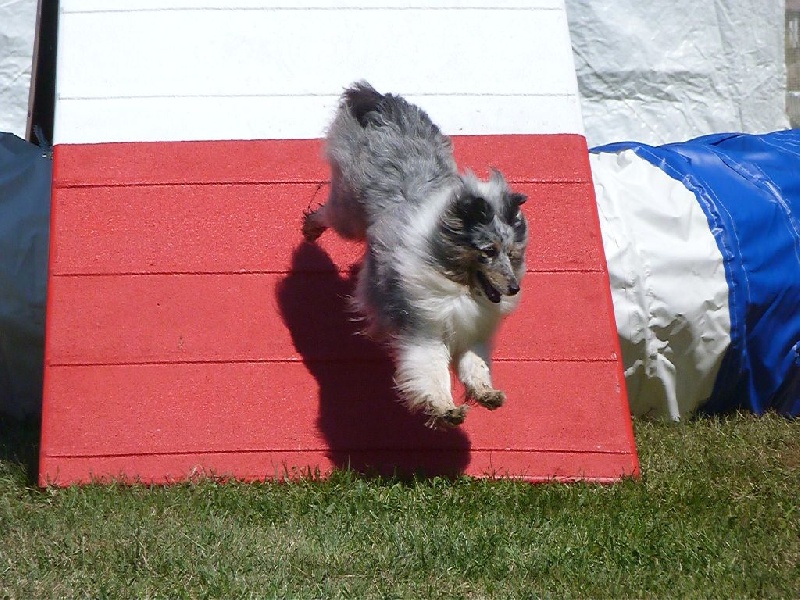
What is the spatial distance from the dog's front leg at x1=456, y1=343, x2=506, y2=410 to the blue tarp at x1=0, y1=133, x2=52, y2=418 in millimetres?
2792

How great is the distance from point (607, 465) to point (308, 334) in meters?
1.69

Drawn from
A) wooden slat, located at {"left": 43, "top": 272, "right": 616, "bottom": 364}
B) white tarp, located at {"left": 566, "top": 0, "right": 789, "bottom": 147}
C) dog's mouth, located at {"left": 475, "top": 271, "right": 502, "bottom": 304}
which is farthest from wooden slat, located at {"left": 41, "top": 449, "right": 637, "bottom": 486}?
white tarp, located at {"left": 566, "top": 0, "right": 789, "bottom": 147}

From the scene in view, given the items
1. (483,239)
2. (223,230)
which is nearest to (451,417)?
(483,239)

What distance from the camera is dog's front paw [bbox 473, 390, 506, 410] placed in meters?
4.86

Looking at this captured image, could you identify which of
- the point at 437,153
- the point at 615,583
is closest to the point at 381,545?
the point at 615,583

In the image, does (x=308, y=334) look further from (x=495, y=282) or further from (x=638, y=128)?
(x=638, y=128)

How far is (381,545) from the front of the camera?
169 inches

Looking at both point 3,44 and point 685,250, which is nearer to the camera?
point 685,250

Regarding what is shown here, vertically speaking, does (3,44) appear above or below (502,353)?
above

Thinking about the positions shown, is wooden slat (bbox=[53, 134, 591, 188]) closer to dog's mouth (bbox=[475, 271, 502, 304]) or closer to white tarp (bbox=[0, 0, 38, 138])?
dog's mouth (bbox=[475, 271, 502, 304])

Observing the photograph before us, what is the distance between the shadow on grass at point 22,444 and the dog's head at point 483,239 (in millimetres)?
2394

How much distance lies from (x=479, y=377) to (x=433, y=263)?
23.5 inches

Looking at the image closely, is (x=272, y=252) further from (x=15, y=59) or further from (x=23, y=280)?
(x=15, y=59)

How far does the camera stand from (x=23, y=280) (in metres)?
6.29
